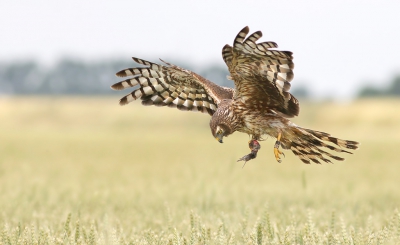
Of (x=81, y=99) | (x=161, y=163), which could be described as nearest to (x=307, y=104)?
(x=81, y=99)

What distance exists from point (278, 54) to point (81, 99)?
73.2 m

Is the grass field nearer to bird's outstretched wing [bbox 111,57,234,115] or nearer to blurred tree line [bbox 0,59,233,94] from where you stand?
bird's outstretched wing [bbox 111,57,234,115]

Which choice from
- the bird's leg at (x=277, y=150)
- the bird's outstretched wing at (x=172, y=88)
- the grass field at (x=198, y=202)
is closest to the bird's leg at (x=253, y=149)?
the bird's leg at (x=277, y=150)

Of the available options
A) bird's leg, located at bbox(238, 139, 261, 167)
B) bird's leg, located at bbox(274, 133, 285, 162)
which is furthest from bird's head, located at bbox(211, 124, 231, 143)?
bird's leg, located at bbox(274, 133, 285, 162)

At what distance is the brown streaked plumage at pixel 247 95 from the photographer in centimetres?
666

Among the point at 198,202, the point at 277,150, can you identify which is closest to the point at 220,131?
the point at 277,150

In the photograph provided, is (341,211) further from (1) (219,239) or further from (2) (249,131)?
(1) (219,239)

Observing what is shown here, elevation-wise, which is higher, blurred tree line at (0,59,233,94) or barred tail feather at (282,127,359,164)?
blurred tree line at (0,59,233,94)

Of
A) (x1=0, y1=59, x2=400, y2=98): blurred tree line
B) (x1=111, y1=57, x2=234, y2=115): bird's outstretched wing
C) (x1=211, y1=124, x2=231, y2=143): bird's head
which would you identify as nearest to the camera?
(x1=211, y1=124, x2=231, y2=143): bird's head

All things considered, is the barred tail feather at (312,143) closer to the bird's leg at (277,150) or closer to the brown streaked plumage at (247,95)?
the brown streaked plumage at (247,95)

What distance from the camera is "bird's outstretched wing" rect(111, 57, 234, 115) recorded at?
8086 mm

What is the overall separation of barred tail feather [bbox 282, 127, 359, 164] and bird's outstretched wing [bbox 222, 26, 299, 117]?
269 mm

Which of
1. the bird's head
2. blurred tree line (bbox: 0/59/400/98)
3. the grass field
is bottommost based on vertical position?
the grass field

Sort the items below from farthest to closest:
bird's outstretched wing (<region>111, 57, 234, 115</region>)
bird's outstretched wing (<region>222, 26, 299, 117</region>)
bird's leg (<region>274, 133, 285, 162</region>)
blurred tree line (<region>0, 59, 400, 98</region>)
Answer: blurred tree line (<region>0, 59, 400, 98</region>) → bird's outstretched wing (<region>111, 57, 234, 115</region>) → bird's leg (<region>274, 133, 285, 162</region>) → bird's outstretched wing (<region>222, 26, 299, 117</region>)
